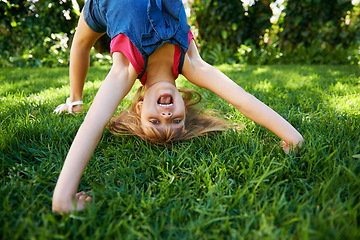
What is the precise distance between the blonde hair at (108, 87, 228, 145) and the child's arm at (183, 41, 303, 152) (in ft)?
1.12

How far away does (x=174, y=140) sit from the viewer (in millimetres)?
Result: 1787

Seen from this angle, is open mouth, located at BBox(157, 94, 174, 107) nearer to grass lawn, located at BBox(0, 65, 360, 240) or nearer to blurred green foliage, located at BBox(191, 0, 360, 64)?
grass lawn, located at BBox(0, 65, 360, 240)

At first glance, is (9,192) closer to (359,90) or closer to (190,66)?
(190,66)

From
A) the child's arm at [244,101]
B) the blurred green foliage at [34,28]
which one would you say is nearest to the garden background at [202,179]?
the child's arm at [244,101]

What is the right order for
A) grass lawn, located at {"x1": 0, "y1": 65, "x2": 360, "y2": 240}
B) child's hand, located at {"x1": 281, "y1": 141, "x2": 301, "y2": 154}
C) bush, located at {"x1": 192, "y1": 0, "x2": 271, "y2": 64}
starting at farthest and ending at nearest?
bush, located at {"x1": 192, "y1": 0, "x2": 271, "y2": 64} → child's hand, located at {"x1": 281, "y1": 141, "x2": 301, "y2": 154} → grass lawn, located at {"x1": 0, "y1": 65, "x2": 360, "y2": 240}

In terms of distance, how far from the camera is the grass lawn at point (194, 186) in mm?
963

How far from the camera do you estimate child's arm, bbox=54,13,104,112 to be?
2.36m

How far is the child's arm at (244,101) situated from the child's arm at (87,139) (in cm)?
50

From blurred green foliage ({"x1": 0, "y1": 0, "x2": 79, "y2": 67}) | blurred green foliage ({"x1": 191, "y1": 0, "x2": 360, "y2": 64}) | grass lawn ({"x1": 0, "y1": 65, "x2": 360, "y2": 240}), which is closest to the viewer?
grass lawn ({"x1": 0, "y1": 65, "x2": 360, "y2": 240})

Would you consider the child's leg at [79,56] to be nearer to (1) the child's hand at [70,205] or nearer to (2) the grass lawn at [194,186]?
(2) the grass lawn at [194,186]

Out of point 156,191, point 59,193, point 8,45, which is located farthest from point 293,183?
point 8,45

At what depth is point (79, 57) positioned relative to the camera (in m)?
2.45

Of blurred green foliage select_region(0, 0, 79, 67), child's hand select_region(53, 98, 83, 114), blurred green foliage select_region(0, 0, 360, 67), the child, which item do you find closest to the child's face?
the child

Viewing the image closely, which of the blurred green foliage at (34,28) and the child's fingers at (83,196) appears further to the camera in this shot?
the blurred green foliage at (34,28)
